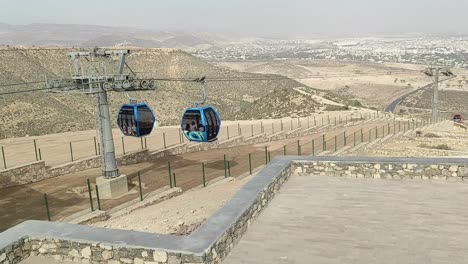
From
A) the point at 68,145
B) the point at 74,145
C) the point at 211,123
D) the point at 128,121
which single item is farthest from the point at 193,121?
the point at 68,145

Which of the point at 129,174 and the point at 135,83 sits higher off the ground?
the point at 135,83

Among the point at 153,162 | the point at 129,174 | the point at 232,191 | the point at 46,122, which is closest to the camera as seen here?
the point at 232,191

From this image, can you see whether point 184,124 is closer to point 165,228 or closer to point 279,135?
point 165,228

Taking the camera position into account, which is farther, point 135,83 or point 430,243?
point 135,83

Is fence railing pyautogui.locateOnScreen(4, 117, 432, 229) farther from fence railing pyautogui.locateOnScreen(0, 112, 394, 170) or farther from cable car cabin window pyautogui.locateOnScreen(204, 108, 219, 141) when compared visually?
fence railing pyautogui.locateOnScreen(0, 112, 394, 170)

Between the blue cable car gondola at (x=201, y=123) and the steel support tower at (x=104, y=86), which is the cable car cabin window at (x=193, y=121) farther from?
the steel support tower at (x=104, y=86)

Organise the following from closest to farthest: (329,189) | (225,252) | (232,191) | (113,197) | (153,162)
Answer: (225,252) < (329,189) < (232,191) < (113,197) < (153,162)

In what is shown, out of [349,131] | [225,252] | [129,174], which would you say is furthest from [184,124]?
[349,131]
